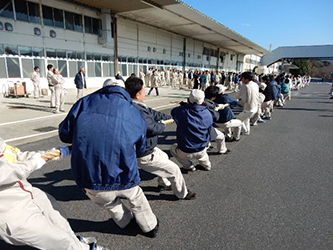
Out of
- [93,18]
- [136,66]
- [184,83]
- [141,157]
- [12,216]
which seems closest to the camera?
[12,216]

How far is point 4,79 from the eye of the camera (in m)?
13.7

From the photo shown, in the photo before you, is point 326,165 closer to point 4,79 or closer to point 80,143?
point 80,143

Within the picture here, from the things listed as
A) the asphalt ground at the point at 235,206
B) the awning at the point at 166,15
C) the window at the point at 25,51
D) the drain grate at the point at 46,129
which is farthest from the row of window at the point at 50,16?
Result: the asphalt ground at the point at 235,206

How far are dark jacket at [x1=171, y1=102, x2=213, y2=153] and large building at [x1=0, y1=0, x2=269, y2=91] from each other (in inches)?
555

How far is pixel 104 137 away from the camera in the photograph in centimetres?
181

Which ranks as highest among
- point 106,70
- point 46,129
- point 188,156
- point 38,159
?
point 106,70

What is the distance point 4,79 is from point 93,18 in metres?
8.54

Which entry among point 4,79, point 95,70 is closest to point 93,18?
point 95,70

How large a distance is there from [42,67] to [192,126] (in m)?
15.5

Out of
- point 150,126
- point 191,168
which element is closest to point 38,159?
point 150,126

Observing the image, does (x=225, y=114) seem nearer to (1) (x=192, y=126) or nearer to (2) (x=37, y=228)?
(1) (x=192, y=126)

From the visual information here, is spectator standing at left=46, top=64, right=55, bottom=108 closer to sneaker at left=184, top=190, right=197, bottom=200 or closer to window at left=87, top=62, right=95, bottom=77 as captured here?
sneaker at left=184, top=190, right=197, bottom=200

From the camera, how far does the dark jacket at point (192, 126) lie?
3523 millimetres

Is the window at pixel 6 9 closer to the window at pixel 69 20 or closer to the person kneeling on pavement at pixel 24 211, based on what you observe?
the window at pixel 69 20
